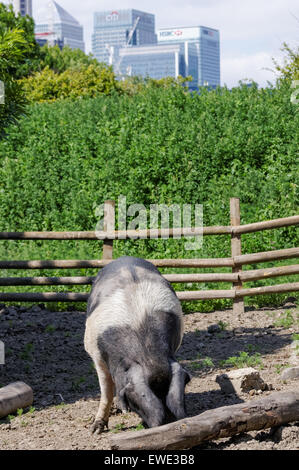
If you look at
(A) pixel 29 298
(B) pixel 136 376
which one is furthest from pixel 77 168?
(B) pixel 136 376

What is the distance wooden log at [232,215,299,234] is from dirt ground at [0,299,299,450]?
1.13 m

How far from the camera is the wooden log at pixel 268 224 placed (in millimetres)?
8664

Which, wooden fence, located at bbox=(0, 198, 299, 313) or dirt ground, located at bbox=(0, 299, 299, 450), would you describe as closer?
dirt ground, located at bbox=(0, 299, 299, 450)

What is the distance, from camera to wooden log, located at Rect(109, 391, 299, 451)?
359cm

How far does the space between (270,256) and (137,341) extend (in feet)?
16.2

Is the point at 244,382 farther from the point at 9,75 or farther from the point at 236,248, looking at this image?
the point at 236,248

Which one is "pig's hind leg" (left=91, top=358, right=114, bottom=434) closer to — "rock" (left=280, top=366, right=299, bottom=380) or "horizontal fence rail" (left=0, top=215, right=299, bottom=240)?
"rock" (left=280, top=366, right=299, bottom=380)

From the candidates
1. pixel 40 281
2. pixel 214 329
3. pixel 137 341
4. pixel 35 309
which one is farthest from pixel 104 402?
pixel 35 309

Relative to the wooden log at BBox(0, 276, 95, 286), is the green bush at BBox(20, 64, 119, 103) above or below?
above

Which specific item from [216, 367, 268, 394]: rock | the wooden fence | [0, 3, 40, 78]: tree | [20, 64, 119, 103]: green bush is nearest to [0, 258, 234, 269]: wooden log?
the wooden fence

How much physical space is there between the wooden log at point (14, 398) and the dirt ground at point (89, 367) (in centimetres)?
7

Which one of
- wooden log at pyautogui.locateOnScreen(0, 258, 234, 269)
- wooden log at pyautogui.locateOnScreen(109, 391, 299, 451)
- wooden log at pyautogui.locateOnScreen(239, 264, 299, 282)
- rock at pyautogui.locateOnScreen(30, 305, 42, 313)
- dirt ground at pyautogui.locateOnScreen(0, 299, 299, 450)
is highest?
wooden log at pyautogui.locateOnScreen(0, 258, 234, 269)

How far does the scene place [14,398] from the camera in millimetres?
5223
